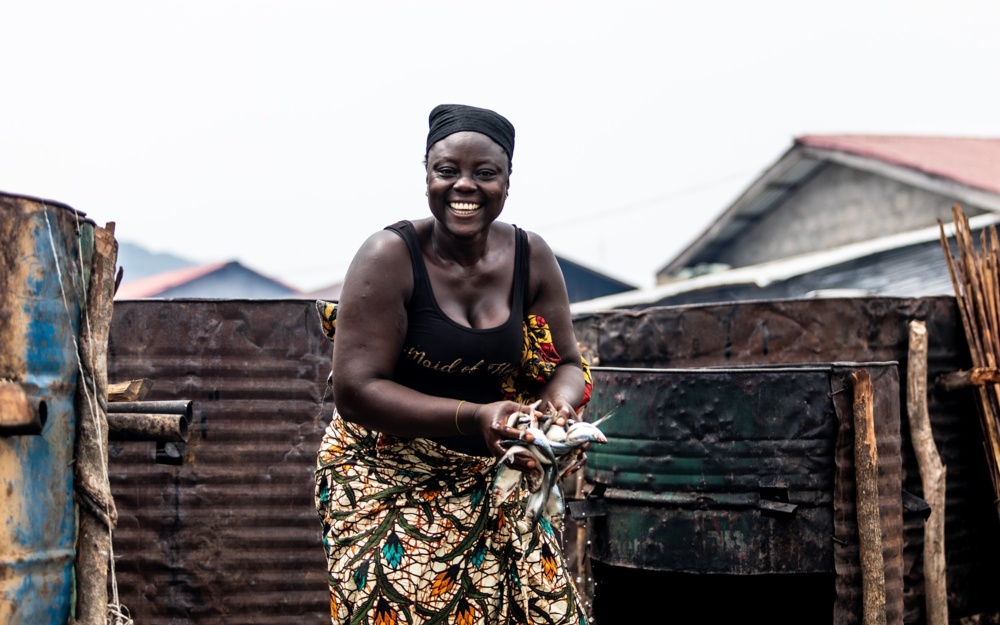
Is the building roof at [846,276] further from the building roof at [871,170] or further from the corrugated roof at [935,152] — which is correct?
the corrugated roof at [935,152]

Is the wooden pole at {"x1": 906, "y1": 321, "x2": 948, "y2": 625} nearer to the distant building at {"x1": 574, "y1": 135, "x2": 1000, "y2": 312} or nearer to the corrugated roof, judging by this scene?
the distant building at {"x1": 574, "y1": 135, "x2": 1000, "y2": 312}

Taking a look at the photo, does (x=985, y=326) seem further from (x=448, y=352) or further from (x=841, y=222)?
(x=841, y=222)

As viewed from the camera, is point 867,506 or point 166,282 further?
point 166,282

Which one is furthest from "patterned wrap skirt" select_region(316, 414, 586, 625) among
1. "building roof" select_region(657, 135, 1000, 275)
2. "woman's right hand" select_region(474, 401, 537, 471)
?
"building roof" select_region(657, 135, 1000, 275)

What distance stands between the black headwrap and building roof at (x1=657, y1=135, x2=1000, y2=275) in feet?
41.8

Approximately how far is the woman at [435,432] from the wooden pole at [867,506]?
5.34 ft

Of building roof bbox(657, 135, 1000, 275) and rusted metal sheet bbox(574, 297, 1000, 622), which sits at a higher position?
building roof bbox(657, 135, 1000, 275)

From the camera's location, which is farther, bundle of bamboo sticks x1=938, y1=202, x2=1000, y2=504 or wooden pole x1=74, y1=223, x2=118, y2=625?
bundle of bamboo sticks x1=938, y1=202, x2=1000, y2=504

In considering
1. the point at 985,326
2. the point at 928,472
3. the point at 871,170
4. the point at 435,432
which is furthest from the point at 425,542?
the point at 871,170

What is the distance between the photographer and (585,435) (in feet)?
7.75

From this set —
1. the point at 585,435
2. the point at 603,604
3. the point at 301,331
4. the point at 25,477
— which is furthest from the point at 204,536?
the point at 585,435

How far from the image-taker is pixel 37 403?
8.05ft

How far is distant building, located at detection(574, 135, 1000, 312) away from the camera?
1235 centimetres

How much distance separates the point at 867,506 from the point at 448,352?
211 cm
